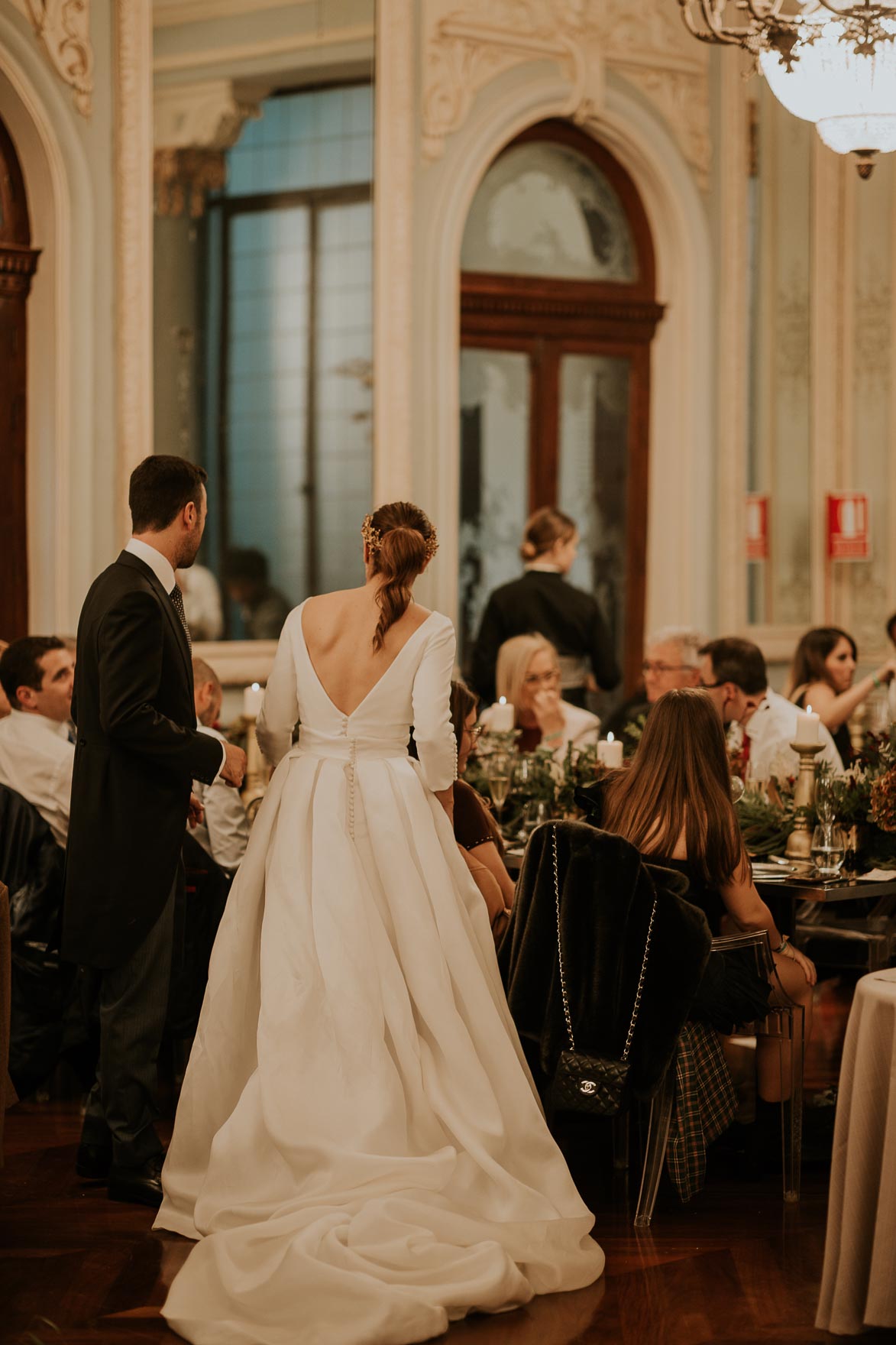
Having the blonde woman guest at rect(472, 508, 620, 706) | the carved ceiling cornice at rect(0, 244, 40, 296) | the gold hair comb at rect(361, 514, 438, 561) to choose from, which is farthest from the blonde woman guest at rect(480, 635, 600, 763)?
the carved ceiling cornice at rect(0, 244, 40, 296)

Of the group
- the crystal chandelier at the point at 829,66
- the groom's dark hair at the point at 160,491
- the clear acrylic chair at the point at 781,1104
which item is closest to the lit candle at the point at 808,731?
the clear acrylic chair at the point at 781,1104

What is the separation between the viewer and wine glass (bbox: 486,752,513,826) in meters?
5.42

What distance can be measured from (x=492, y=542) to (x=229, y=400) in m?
1.64

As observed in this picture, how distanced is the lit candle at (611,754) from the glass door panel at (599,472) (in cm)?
379

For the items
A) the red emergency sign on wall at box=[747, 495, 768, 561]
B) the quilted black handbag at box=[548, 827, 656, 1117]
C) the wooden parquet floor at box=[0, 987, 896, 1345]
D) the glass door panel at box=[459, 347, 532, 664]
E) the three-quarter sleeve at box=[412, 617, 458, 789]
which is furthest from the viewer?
the red emergency sign on wall at box=[747, 495, 768, 561]

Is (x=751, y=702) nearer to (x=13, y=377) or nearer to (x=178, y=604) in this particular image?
(x=178, y=604)

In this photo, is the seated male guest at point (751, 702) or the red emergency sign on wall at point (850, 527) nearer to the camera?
the seated male guest at point (751, 702)

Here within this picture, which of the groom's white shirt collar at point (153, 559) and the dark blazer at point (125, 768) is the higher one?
the groom's white shirt collar at point (153, 559)

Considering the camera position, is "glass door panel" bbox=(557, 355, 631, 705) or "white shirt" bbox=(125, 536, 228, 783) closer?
"white shirt" bbox=(125, 536, 228, 783)

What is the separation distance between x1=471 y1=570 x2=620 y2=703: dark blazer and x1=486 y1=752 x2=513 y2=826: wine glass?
1729mm

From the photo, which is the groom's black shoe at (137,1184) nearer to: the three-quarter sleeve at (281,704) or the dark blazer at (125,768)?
the dark blazer at (125,768)

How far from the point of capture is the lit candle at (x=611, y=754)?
5.21 metres

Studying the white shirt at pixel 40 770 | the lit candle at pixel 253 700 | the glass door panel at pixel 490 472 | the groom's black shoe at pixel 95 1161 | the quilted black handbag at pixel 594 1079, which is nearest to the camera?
the quilted black handbag at pixel 594 1079

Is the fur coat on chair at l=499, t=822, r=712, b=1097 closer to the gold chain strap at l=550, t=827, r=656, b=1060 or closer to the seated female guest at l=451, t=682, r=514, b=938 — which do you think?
the gold chain strap at l=550, t=827, r=656, b=1060
